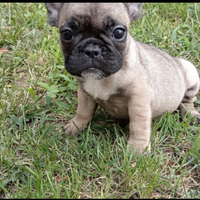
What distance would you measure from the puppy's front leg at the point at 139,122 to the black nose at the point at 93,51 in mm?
767

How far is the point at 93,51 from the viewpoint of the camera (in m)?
3.07

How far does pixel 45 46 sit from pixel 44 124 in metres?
1.88

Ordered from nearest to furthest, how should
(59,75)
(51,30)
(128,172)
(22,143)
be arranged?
(128,172), (22,143), (59,75), (51,30)

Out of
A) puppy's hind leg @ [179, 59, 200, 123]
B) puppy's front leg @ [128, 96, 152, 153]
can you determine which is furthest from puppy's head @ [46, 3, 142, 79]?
puppy's hind leg @ [179, 59, 200, 123]

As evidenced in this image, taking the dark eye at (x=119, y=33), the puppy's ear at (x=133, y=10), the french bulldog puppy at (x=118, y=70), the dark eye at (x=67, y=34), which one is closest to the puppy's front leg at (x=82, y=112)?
the french bulldog puppy at (x=118, y=70)

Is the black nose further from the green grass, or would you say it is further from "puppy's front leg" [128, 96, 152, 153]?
the green grass

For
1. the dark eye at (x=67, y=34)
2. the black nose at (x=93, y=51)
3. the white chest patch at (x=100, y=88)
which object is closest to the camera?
the black nose at (x=93, y=51)

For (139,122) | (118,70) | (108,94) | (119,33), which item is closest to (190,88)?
(139,122)

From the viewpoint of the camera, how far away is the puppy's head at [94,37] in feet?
10.1

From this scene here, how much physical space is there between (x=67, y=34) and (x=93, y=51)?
39 cm

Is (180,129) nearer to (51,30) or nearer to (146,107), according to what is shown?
(146,107)

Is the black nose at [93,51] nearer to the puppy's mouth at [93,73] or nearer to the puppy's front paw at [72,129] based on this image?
the puppy's mouth at [93,73]

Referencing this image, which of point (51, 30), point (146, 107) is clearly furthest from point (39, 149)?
point (51, 30)

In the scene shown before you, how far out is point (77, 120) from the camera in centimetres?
420
